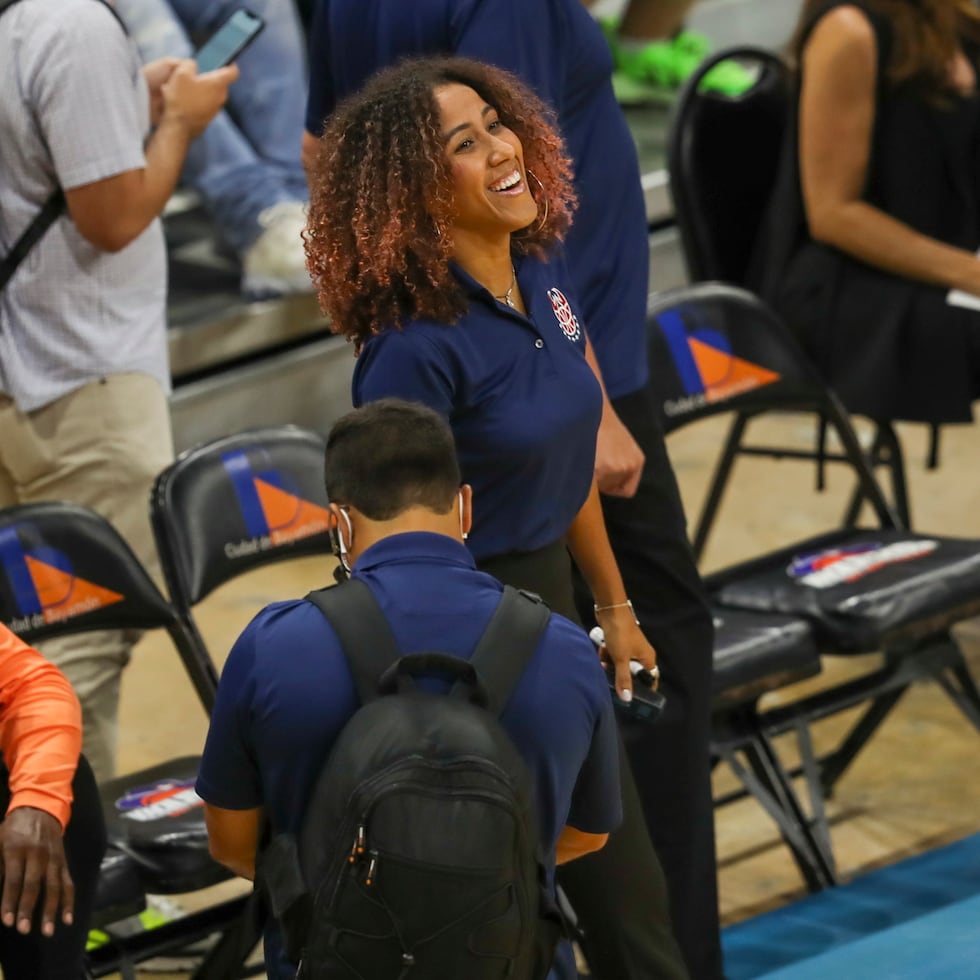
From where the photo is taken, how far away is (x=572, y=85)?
2570 mm

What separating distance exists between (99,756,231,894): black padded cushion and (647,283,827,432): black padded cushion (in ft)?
4.29

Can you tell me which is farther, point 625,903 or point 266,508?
point 266,508

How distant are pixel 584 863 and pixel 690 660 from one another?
18.0 inches

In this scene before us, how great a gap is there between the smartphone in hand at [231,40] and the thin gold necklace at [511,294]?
1344 mm

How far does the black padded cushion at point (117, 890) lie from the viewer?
2.61 meters

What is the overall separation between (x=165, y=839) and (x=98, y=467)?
90 centimetres

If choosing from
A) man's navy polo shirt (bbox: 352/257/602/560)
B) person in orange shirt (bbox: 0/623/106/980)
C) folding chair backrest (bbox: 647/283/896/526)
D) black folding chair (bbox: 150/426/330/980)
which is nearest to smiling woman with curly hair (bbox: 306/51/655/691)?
man's navy polo shirt (bbox: 352/257/602/560)

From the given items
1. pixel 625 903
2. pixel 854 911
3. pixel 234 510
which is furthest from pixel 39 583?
pixel 854 911

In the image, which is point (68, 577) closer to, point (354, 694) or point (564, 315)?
point (564, 315)

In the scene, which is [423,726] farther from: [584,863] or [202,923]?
[202,923]

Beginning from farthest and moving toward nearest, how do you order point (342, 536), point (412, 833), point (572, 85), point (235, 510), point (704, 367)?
point (704, 367), point (235, 510), point (572, 85), point (342, 536), point (412, 833)

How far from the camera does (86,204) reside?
10.3ft

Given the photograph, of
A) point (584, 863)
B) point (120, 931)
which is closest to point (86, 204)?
point (120, 931)

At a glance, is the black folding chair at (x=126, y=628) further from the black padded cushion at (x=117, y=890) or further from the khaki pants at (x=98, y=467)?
the khaki pants at (x=98, y=467)
